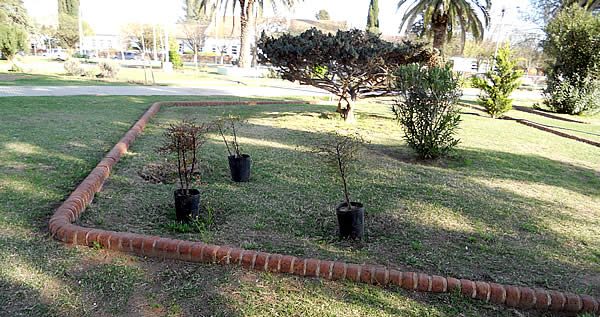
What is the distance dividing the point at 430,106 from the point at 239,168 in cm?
321

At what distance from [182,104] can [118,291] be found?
10927 millimetres

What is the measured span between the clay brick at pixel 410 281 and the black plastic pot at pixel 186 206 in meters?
1.97

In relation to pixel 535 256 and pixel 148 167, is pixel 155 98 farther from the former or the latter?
pixel 535 256

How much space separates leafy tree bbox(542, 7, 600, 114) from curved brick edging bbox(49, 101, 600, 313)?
52.5 feet

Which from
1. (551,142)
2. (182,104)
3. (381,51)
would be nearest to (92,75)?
(182,104)

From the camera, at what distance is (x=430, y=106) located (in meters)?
6.15

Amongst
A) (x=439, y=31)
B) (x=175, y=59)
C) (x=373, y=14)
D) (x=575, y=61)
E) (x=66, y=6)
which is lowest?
(x=175, y=59)

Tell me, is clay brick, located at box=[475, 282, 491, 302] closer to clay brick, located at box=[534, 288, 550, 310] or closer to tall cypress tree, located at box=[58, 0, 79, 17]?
clay brick, located at box=[534, 288, 550, 310]

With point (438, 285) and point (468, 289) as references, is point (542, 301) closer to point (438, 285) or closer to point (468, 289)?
point (468, 289)

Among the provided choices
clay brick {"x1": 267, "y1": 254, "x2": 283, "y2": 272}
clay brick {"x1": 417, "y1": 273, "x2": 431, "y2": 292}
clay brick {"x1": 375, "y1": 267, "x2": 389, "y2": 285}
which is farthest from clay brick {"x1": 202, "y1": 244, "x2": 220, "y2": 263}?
clay brick {"x1": 417, "y1": 273, "x2": 431, "y2": 292}

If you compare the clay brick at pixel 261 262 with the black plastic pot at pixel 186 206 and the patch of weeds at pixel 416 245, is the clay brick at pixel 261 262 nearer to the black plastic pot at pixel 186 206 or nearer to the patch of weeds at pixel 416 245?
the black plastic pot at pixel 186 206

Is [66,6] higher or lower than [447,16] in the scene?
higher

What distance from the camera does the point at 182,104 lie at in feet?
42.4

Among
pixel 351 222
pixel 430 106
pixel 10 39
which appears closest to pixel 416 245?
pixel 351 222
